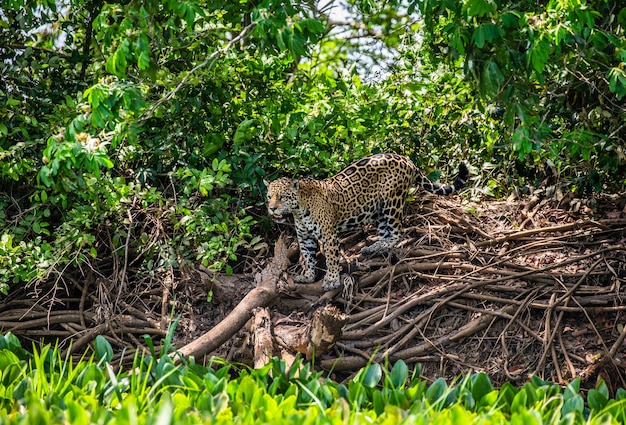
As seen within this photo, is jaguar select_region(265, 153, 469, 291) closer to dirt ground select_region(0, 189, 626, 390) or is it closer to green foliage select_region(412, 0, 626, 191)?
dirt ground select_region(0, 189, 626, 390)

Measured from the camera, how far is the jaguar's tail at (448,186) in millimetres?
8844

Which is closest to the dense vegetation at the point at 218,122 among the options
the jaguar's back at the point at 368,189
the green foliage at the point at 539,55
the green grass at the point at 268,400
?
the green foliage at the point at 539,55

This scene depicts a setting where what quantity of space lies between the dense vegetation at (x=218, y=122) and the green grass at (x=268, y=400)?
2.09 m

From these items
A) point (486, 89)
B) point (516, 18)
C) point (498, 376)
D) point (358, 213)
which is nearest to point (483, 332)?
point (498, 376)

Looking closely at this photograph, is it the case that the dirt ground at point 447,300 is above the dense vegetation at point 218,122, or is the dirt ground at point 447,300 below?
below

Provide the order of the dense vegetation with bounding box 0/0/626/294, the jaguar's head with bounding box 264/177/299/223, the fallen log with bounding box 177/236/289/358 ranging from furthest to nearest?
the jaguar's head with bounding box 264/177/299/223 < the fallen log with bounding box 177/236/289/358 < the dense vegetation with bounding box 0/0/626/294

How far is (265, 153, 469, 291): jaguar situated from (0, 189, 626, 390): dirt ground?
8.1 inches

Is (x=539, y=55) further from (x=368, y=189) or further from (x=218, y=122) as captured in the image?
(x=218, y=122)

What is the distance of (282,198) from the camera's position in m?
8.02

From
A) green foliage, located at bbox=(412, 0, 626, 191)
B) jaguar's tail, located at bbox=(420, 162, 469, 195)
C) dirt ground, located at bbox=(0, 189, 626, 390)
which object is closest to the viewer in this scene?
green foliage, located at bbox=(412, 0, 626, 191)

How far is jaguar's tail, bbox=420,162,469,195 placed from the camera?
8844 millimetres

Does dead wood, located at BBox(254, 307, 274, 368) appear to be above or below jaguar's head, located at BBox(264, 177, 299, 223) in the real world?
below

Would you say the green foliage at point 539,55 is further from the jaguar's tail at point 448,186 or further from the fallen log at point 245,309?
the fallen log at point 245,309

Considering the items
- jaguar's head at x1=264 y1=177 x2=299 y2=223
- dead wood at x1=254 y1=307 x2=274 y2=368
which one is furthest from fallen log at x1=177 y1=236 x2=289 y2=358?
jaguar's head at x1=264 y1=177 x2=299 y2=223
